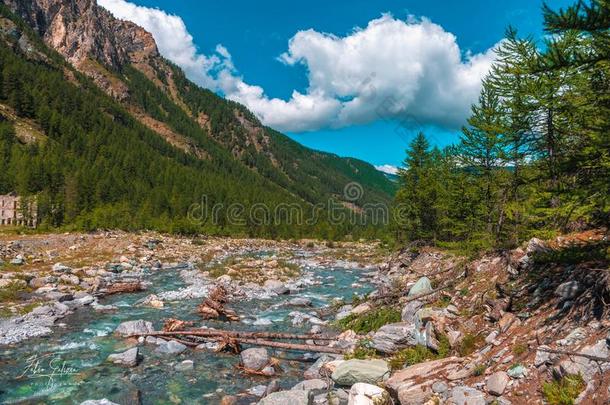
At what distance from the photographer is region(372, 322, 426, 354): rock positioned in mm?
10469

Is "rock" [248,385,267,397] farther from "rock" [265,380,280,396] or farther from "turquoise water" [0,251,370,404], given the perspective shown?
"turquoise water" [0,251,370,404]

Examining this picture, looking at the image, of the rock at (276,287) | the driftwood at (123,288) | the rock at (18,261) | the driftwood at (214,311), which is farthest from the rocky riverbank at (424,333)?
the rock at (18,261)

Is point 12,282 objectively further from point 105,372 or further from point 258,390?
point 258,390

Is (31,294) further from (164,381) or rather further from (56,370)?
(164,381)

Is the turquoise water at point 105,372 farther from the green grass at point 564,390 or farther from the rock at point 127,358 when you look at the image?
the green grass at point 564,390

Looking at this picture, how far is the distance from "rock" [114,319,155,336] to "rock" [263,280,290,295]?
9984 mm

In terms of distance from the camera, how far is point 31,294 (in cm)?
1822

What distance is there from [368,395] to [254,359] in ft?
14.9

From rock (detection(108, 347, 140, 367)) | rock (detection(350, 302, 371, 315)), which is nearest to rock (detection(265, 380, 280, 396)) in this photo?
rock (detection(108, 347, 140, 367))

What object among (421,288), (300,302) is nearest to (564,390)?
(421,288)

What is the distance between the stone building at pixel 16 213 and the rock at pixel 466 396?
57818 mm

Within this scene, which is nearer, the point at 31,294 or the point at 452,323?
the point at 452,323

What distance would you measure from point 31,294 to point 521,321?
20.1 m

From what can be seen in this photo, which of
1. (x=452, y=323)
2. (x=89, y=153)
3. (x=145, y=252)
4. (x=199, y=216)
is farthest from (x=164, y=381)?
(x=89, y=153)
